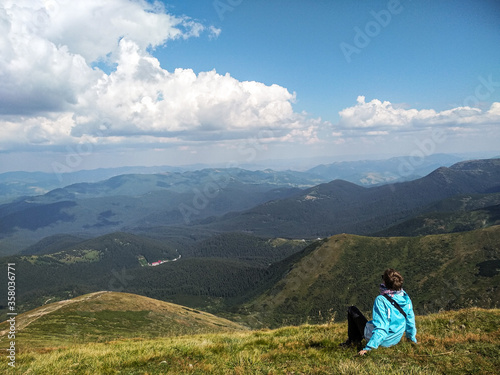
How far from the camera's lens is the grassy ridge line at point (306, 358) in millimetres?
9336

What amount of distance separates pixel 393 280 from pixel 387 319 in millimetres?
1474

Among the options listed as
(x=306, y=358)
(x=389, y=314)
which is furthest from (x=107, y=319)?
(x=389, y=314)

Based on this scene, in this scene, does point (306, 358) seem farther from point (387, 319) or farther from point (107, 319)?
point (107, 319)

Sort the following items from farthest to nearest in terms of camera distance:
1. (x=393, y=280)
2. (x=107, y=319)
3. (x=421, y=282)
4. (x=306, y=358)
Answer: (x=421, y=282), (x=107, y=319), (x=306, y=358), (x=393, y=280)

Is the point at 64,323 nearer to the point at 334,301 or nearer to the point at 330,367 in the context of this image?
the point at 330,367

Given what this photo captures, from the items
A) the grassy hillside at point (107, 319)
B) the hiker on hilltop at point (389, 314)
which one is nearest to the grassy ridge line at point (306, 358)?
the hiker on hilltop at point (389, 314)

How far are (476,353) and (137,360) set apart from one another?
13.3 metres

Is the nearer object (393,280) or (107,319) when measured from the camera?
(393,280)

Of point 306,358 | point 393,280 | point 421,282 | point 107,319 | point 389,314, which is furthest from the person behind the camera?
point 421,282

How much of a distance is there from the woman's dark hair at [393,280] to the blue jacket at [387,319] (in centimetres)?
38

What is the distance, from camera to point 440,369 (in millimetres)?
9039

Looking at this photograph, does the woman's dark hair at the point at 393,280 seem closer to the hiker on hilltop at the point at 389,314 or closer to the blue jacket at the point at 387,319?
the hiker on hilltop at the point at 389,314

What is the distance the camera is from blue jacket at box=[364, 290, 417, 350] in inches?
384

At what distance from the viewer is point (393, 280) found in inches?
388
